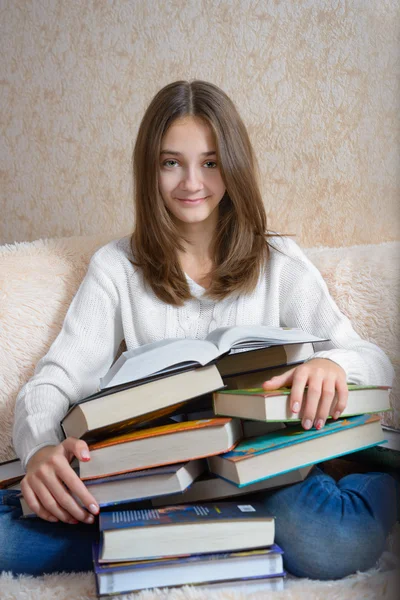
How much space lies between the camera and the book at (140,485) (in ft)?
2.19

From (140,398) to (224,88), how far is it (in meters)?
0.81

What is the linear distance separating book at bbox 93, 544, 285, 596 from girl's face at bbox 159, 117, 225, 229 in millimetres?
557

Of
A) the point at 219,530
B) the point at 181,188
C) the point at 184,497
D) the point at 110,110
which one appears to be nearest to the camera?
the point at 219,530

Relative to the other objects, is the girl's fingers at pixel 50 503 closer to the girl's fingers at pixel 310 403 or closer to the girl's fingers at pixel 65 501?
the girl's fingers at pixel 65 501

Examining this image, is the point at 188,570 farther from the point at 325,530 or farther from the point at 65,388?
the point at 65,388

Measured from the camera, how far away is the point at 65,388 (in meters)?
0.92

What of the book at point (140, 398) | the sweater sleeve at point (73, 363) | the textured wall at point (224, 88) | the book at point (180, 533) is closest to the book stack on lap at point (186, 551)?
the book at point (180, 533)

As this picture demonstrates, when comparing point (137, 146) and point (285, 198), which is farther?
point (285, 198)

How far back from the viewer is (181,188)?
40.2 inches

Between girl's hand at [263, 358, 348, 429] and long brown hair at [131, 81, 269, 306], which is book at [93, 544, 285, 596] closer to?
girl's hand at [263, 358, 348, 429]

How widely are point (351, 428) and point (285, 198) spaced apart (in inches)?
27.1

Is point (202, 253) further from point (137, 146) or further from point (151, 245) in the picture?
point (137, 146)

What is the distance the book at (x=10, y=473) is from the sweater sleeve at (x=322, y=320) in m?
0.43

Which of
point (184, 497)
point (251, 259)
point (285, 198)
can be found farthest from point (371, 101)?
point (184, 497)
